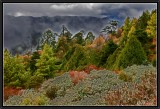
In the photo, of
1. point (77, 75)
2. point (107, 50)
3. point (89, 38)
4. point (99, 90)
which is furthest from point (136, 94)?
point (89, 38)

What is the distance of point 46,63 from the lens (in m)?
12.0

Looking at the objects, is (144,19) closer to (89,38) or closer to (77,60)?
(89,38)

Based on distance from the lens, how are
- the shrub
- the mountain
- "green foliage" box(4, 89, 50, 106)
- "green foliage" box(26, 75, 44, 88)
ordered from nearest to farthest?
the shrub
"green foliage" box(4, 89, 50, 106)
the mountain
"green foliage" box(26, 75, 44, 88)

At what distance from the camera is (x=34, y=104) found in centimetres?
1173

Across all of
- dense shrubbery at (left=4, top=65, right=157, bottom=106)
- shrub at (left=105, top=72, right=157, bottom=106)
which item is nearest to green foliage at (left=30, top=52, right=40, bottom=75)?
dense shrubbery at (left=4, top=65, right=157, bottom=106)

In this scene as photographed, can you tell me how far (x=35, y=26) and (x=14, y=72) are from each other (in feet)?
3.30

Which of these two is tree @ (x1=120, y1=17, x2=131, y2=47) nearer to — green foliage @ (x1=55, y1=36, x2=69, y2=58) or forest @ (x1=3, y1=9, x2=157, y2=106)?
forest @ (x1=3, y1=9, x2=157, y2=106)

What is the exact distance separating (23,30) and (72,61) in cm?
116

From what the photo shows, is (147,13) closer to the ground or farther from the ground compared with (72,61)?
farther from the ground

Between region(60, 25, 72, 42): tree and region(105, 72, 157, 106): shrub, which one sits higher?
region(60, 25, 72, 42): tree

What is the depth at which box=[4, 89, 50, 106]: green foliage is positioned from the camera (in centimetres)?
1175

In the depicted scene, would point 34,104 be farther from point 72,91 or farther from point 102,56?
point 102,56

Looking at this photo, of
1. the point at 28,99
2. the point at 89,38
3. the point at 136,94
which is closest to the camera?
the point at 136,94

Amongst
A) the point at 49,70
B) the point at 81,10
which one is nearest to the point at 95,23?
the point at 81,10
